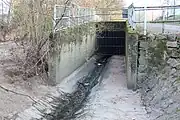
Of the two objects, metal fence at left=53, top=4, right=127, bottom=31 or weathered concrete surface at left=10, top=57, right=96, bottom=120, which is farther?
metal fence at left=53, top=4, right=127, bottom=31

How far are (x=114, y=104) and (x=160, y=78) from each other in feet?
5.82

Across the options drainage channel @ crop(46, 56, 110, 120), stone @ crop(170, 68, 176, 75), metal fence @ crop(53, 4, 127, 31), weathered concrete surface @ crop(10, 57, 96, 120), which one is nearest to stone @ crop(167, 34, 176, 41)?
stone @ crop(170, 68, 176, 75)

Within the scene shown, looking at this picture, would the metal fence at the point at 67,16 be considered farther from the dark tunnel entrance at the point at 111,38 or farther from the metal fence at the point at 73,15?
the dark tunnel entrance at the point at 111,38

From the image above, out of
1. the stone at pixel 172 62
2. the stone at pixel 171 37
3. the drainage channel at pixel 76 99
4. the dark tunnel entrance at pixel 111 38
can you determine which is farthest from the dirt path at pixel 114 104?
the dark tunnel entrance at pixel 111 38

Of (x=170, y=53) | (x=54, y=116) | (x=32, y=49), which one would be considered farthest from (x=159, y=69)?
(x=32, y=49)

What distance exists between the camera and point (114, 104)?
11.0 m

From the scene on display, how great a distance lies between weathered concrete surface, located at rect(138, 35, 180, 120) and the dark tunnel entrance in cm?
1276

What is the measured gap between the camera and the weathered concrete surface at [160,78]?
A: 29.7 ft

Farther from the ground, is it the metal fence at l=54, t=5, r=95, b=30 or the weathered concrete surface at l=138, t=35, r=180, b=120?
the metal fence at l=54, t=5, r=95, b=30

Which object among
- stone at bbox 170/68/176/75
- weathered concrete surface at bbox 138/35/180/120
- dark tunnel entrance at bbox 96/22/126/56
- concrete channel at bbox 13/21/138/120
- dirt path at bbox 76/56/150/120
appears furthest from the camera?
dark tunnel entrance at bbox 96/22/126/56

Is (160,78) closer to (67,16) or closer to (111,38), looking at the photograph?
(67,16)

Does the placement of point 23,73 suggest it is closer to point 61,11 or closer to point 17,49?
point 17,49

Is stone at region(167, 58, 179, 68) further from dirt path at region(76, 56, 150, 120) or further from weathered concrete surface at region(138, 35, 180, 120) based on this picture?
dirt path at region(76, 56, 150, 120)

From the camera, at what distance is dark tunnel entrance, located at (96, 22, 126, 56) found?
2530cm
